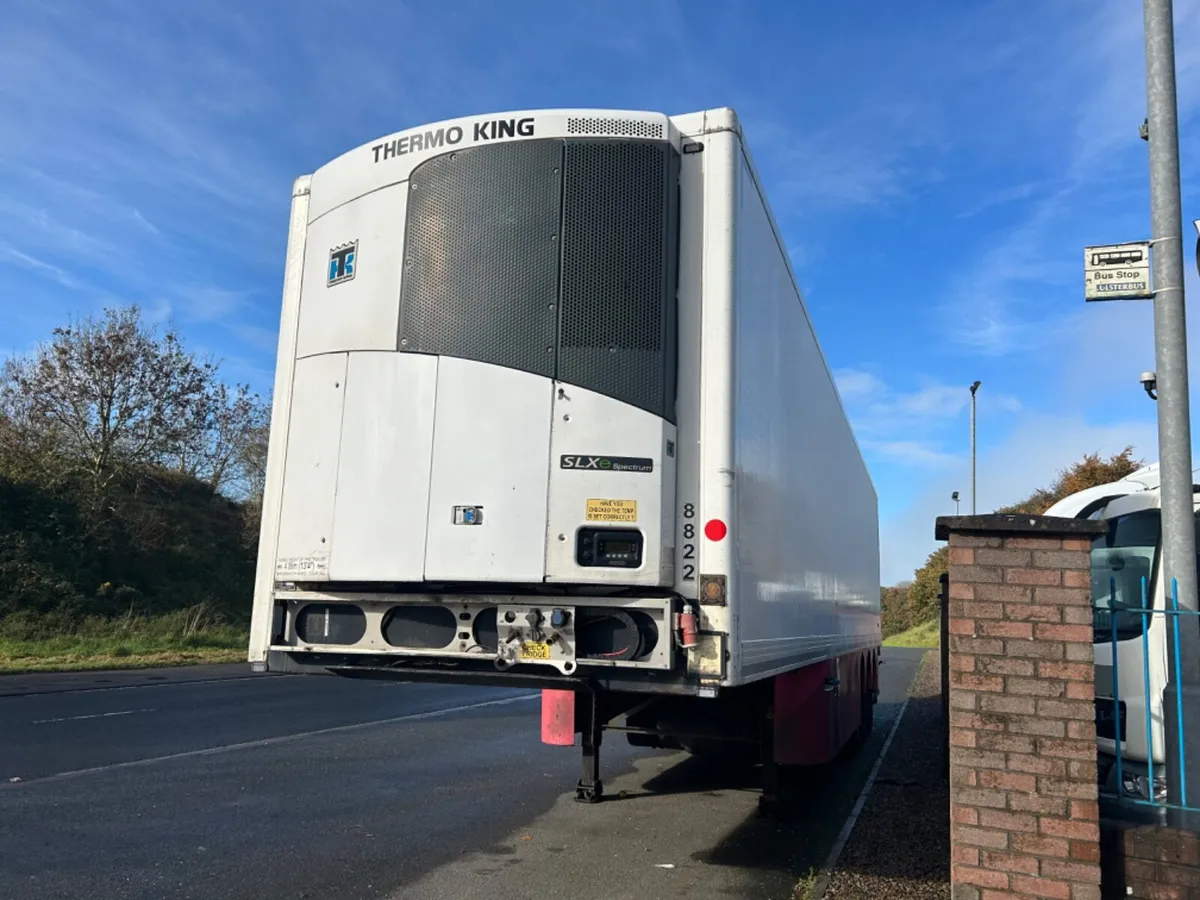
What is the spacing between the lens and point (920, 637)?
4509 centimetres

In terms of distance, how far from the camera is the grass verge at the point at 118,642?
20625 mm

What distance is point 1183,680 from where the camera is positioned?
4371 millimetres

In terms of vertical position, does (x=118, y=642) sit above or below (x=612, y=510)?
below

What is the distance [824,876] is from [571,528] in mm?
2761

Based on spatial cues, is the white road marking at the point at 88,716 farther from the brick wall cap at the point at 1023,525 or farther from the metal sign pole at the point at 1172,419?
the metal sign pole at the point at 1172,419

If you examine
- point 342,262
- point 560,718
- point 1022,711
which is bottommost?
point 560,718

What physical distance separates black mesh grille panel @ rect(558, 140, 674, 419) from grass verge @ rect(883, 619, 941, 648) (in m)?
40.4

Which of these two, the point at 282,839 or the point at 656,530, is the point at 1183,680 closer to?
the point at 656,530

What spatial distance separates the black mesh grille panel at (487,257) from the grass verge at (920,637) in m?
40.5

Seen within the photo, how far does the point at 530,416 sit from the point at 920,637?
4423cm

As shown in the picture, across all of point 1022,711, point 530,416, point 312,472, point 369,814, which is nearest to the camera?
point 1022,711

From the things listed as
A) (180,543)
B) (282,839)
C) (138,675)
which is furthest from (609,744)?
(180,543)

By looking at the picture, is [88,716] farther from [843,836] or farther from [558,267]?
[558,267]

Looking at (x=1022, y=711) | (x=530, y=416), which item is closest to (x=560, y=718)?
(x=530, y=416)
